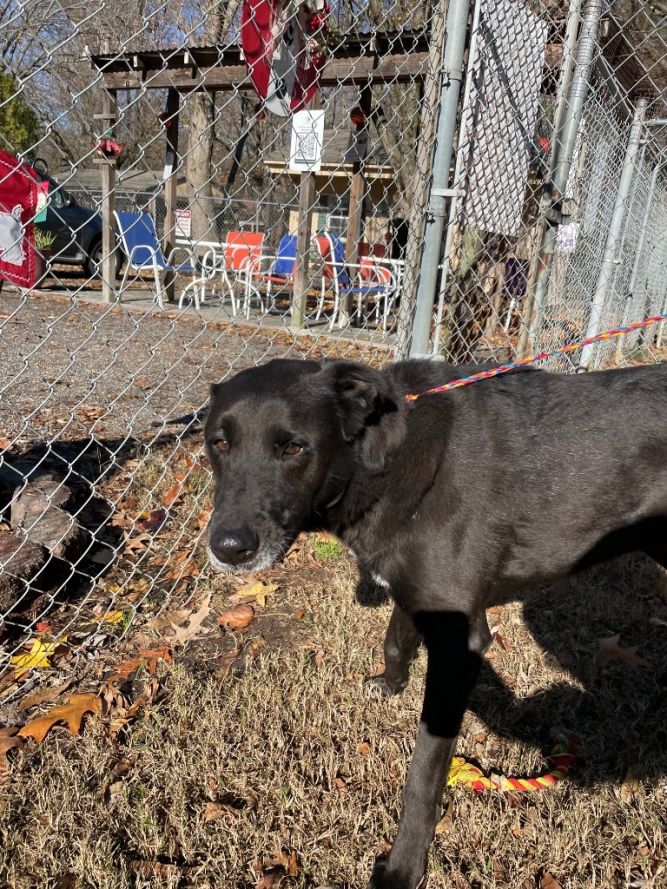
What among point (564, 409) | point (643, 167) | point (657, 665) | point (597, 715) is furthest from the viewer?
point (643, 167)

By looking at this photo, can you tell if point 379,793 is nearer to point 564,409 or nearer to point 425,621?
point 425,621

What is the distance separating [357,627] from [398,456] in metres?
1.14

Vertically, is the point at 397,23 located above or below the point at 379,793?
above

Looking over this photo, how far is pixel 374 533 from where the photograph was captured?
2178 mm

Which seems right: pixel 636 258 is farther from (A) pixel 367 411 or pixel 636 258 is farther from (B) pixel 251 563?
(B) pixel 251 563

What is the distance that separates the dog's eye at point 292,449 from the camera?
81.8 inches

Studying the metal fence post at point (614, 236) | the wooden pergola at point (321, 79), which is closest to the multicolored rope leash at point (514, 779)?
the metal fence post at point (614, 236)

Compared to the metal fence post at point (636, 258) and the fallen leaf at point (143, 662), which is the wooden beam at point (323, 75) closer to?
the metal fence post at point (636, 258)

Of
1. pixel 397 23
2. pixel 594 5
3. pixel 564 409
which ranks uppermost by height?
pixel 397 23

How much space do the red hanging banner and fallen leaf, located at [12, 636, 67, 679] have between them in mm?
1430

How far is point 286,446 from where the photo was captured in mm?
2080

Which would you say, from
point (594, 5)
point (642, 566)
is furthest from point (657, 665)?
point (594, 5)

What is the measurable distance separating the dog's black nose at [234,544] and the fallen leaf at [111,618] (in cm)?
110

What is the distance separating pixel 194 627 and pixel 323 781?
98 centimetres
